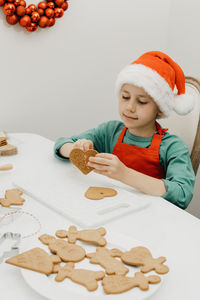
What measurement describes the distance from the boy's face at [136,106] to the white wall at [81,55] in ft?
2.02

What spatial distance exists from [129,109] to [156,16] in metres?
1.12

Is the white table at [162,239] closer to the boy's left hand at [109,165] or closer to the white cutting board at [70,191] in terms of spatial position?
Result: the white cutting board at [70,191]

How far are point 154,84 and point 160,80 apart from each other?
0.10ft

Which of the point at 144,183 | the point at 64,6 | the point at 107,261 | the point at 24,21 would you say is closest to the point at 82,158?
the point at 144,183

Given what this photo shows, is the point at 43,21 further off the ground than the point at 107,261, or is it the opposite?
the point at 43,21

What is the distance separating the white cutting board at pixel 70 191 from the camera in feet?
2.93

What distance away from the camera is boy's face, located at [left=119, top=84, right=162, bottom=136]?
1.25 m

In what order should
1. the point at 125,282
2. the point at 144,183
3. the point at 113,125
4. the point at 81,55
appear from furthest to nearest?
the point at 81,55 → the point at 113,125 → the point at 144,183 → the point at 125,282

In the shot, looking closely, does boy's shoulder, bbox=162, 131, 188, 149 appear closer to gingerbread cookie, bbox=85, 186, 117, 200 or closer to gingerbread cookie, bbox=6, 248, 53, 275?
gingerbread cookie, bbox=85, 186, 117, 200

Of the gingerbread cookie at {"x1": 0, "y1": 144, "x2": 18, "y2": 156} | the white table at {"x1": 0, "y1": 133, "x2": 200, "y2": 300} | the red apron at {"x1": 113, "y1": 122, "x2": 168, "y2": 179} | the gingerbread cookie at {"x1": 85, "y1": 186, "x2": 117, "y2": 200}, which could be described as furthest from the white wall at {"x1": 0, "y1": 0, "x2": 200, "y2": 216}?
the gingerbread cookie at {"x1": 85, "y1": 186, "x2": 117, "y2": 200}

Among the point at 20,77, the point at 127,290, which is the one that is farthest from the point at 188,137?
the point at 127,290

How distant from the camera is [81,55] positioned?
185 cm

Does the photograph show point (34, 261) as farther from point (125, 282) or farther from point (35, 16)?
point (35, 16)

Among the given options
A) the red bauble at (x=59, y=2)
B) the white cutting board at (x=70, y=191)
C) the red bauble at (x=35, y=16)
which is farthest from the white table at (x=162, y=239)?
the red bauble at (x=59, y=2)
